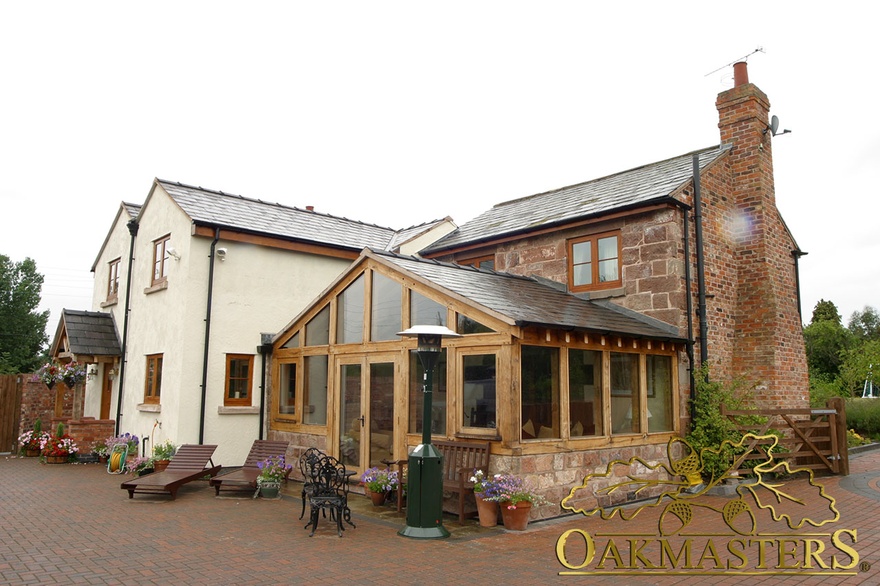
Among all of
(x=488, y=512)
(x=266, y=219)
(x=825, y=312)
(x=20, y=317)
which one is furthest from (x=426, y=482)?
(x=825, y=312)

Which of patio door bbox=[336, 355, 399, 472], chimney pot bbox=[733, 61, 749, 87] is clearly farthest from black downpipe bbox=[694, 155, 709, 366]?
patio door bbox=[336, 355, 399, 472]

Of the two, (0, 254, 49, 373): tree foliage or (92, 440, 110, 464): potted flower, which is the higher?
(0, 254, 49, 373): tree foliage

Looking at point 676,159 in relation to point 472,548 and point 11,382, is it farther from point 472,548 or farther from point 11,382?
point 11,382

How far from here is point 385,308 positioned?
11289 mm

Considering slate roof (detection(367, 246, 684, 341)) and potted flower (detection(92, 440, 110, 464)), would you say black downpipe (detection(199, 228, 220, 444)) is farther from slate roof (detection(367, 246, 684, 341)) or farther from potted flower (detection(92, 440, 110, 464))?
slate roof (detection(367, 246, 684, 341))

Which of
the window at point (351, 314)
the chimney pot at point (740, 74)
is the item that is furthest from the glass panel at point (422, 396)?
the chimney pot at point (740, 74)

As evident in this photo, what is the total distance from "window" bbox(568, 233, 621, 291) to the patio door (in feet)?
15.1

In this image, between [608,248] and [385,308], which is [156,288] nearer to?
[385,308]

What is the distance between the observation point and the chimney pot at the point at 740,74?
13906 millimetres

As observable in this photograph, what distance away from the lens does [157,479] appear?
11.0 metres

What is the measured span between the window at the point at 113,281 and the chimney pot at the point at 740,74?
1575 cm

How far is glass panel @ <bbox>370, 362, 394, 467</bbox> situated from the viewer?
10855 millimetres

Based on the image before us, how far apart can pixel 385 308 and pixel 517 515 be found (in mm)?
4269

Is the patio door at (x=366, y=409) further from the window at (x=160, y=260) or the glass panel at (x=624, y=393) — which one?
the window at (x=160, y=260)
